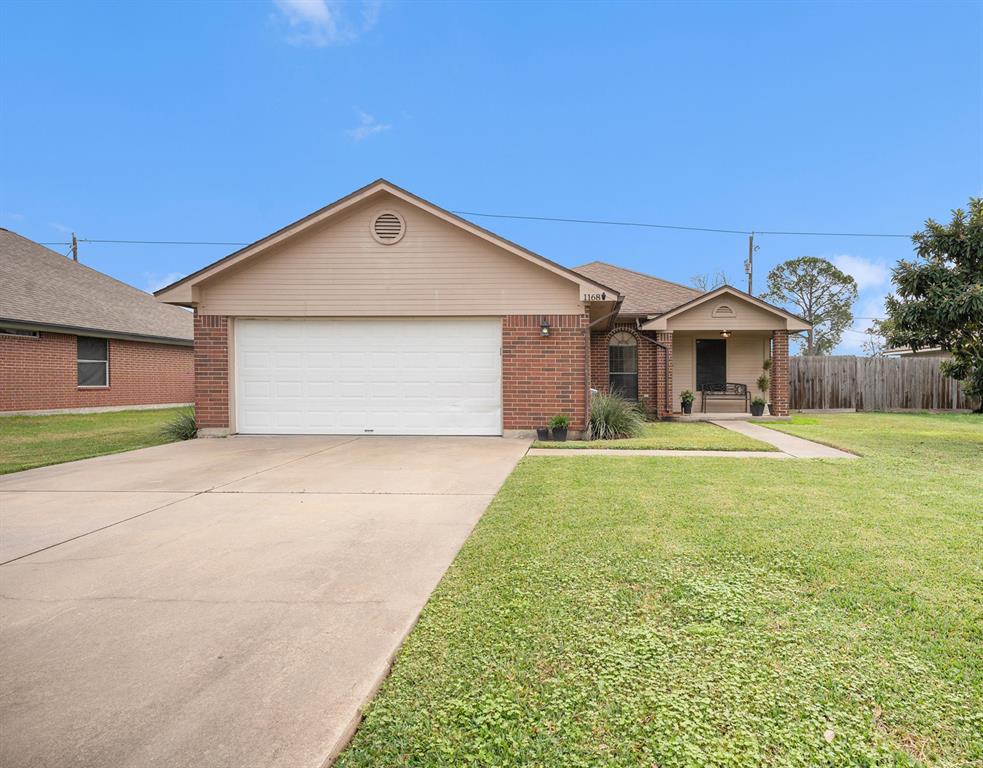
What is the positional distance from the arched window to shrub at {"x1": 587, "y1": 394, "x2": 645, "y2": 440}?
4.54 meters

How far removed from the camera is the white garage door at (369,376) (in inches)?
388

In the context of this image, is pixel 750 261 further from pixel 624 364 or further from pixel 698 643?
pixel 698 643

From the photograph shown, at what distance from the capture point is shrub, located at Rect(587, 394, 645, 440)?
9758 mm

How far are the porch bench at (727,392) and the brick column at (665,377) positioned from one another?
71.5 inches

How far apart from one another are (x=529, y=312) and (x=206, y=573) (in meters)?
7.50

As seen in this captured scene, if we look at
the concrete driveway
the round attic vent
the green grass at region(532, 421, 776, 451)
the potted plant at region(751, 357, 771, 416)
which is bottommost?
the concrete driveway

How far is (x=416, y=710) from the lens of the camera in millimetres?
1842

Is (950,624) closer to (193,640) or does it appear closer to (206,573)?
(193,640)

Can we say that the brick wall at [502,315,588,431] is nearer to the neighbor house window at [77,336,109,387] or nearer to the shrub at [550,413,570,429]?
the shrub at [550,413,570,429]

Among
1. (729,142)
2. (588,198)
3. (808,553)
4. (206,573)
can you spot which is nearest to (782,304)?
(729,142)

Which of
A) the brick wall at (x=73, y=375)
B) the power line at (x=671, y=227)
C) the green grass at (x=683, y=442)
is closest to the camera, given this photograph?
the green grass at (x=683, y=442)

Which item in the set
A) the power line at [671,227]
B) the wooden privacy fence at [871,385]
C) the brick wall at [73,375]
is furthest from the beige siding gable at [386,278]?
the power line at [671,227]

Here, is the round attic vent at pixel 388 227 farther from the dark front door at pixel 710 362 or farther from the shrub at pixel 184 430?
the dark front door at pixel 710 362

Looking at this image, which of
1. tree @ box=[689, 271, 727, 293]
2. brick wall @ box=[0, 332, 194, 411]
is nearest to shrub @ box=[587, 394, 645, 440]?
brick wall @ box=[0, 332, 194, 411]
